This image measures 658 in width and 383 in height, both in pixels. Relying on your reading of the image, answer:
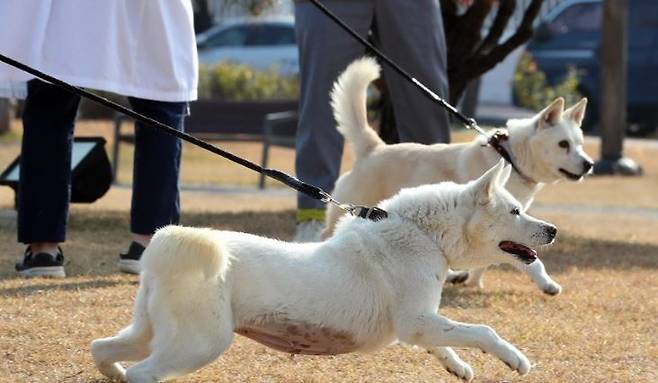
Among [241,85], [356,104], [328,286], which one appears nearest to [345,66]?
[356,104]

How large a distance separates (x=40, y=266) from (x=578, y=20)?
16060 mm

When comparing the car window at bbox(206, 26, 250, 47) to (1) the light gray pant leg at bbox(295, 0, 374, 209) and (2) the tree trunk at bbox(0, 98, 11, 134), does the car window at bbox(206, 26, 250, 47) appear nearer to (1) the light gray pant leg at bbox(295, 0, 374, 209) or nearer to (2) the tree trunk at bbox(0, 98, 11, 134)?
(2) the tree trunk at bbox(0, 98, 11, 134)

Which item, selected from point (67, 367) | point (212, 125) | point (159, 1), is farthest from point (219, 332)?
point (212, 125)

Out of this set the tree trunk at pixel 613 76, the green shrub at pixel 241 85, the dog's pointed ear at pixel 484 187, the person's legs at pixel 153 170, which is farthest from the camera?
the green shrub at pixel 241 85

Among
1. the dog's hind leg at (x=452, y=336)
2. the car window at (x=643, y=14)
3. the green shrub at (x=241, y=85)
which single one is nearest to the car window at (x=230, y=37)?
the green shrub at (x=241, y=85)

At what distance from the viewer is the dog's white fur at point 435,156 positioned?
5699 mm

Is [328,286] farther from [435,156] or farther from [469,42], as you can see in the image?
[469,42]

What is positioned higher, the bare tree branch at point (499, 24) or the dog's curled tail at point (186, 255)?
the bare tree branch at point (499, 24)

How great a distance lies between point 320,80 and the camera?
6.39 m

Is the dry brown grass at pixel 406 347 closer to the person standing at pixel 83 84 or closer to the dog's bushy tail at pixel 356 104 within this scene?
the person standing at pixel 83 84

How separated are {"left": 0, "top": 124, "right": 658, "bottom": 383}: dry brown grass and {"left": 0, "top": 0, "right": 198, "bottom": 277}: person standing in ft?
0.92

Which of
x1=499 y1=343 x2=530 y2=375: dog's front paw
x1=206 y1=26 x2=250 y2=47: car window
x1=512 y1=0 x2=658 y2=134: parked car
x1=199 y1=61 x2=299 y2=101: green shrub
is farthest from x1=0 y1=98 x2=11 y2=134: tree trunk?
x1=499 y1=343 x2=530 y2=375: dog's front paw

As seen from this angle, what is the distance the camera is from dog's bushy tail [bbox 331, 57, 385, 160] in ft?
18.6

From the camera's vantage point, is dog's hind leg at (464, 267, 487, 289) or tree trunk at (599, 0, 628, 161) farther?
tree trunk at (599, 0, 628, 161)
